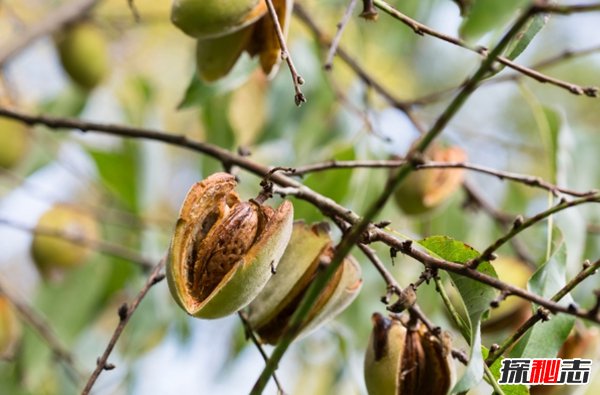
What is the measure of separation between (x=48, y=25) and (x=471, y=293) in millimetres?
1052

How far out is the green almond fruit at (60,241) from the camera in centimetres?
149

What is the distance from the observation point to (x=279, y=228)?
634mm

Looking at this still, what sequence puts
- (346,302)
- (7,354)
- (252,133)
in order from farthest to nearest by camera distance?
1. (7,354)
2. (252,133)
3. (346,302)

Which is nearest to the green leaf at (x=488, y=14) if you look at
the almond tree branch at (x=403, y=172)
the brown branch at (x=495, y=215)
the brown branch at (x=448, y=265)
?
the almond tree branch at (x=403, y=172)

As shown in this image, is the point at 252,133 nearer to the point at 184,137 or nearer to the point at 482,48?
the point at 184,137

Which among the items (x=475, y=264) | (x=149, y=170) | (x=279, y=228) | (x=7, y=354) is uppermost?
(x=475, y=264)

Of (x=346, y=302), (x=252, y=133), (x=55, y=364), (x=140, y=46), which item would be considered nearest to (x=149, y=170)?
(x=252, y=133)

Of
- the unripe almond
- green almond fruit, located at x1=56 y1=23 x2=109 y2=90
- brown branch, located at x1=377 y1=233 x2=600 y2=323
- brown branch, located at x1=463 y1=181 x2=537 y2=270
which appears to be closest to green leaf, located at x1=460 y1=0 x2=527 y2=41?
brown branch, located at x1=377 y1=233 x2=600 y2=323

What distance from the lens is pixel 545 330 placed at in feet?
2.31

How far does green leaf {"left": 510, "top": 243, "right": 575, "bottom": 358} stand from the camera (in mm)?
698

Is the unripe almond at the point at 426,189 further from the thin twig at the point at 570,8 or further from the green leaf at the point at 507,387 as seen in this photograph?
the thin twig at the point at 570,8

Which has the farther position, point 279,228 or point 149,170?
point 149,170

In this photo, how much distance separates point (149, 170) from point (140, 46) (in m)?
1.70


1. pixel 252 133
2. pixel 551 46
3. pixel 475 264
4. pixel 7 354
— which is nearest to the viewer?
pixel 475 264
